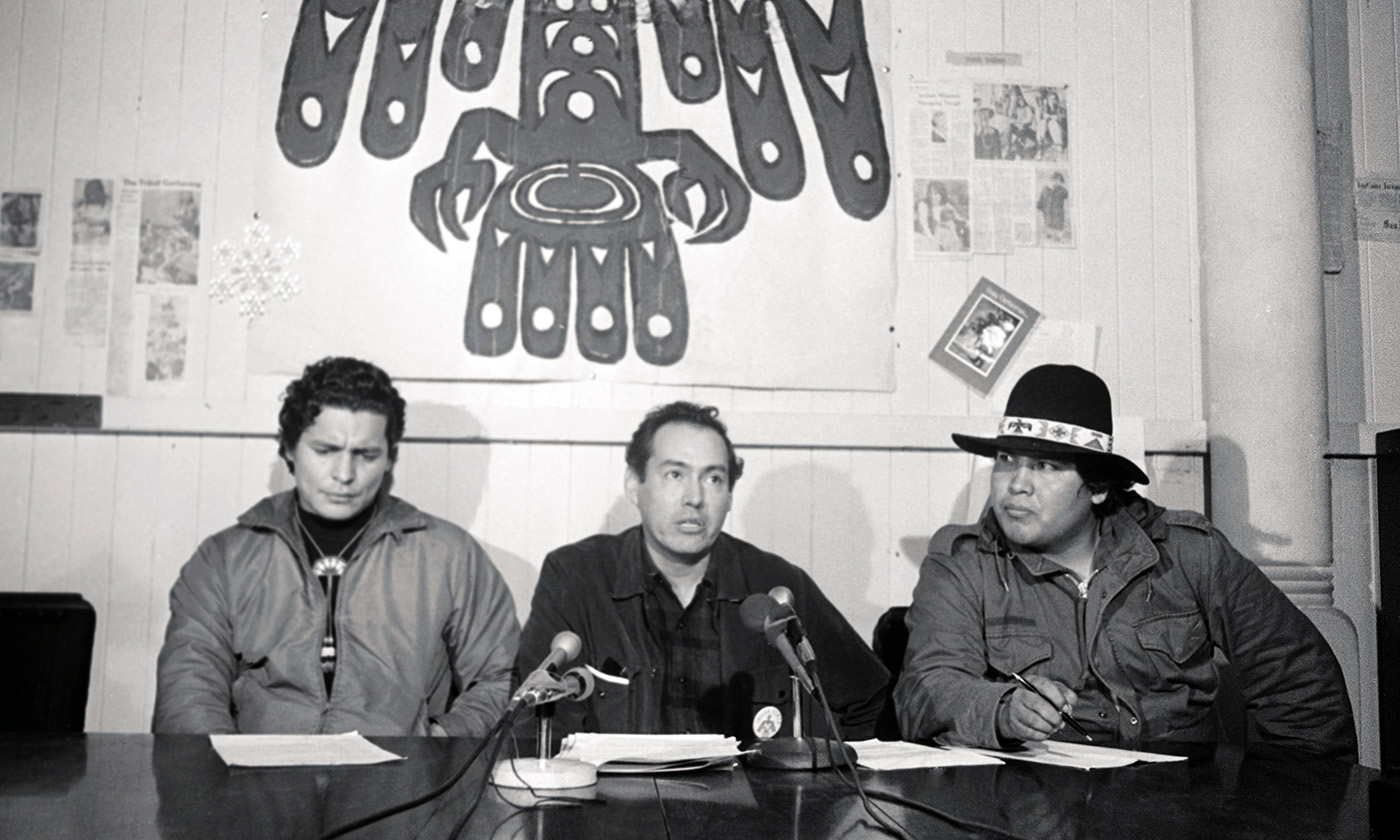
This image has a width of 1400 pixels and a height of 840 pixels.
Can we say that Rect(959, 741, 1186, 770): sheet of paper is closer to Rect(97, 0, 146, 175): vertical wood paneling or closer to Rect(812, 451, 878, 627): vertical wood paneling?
Rect(812, 451, 878, 627): vertical wood paneling

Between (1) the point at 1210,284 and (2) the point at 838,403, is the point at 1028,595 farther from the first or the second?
(1) the point at 1210,284

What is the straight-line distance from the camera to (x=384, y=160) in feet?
11.0

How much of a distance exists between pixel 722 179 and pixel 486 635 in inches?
57.0

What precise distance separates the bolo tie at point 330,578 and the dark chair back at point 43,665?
479 millimetres

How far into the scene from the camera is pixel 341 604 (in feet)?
8.86

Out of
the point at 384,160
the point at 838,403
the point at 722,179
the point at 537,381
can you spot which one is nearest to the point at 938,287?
the point at 838,403

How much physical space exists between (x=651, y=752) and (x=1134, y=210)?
2479 millimetres

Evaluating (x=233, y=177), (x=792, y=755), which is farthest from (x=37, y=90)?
(x=792, y=755)

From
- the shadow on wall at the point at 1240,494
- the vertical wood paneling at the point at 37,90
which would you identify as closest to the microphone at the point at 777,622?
the shadow on wall at the point at 1240,494

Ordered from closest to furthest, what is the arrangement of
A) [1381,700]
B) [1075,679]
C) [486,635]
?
[1075,679] < [486,635] < [1381,700]

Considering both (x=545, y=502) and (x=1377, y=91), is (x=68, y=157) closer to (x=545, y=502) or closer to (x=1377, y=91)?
(x=545, y=502)

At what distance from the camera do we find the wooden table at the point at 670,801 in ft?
4.66

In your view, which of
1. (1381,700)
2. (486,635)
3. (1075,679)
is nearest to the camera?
(1075,679)

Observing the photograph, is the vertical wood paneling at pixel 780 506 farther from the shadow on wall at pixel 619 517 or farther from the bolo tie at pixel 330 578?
the bolo tie at pixel 330 578
